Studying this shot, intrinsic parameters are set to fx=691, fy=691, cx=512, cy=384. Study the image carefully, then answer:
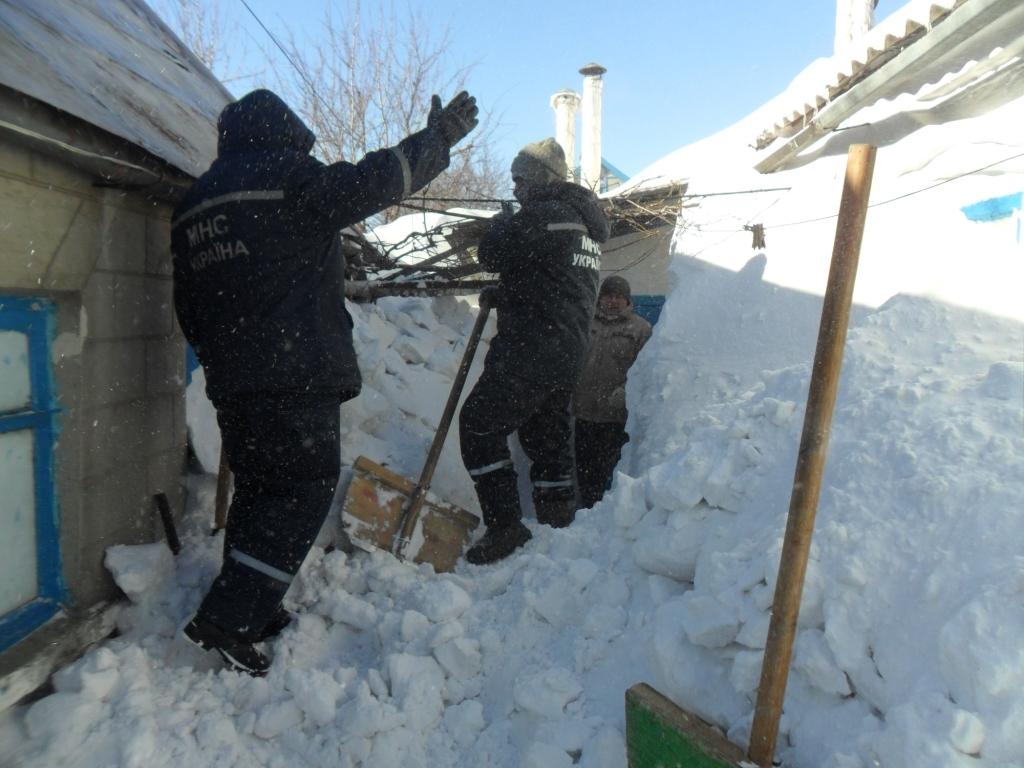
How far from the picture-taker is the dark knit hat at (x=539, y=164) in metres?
3.60

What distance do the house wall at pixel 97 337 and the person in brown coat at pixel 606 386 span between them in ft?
9.74

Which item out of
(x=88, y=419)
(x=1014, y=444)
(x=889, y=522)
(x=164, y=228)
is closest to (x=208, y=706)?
(x=88, y=419)

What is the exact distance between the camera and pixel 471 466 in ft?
10.8

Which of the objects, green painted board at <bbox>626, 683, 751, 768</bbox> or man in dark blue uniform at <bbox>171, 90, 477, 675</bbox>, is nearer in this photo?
green painted board at <bbox>626, 683, 751, 768</bbox>

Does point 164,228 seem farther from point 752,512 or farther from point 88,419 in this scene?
point 752,512

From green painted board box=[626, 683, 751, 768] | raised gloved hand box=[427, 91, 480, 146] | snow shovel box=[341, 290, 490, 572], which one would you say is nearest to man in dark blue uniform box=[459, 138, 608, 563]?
snow shovel box=[341, 290, 490, 572]

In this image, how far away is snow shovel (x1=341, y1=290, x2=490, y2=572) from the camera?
122 inches

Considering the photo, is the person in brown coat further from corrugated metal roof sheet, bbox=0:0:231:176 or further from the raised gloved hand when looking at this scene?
corrugated metal roof sheet, bbox=0:0:231:176

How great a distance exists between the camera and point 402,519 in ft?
10.5

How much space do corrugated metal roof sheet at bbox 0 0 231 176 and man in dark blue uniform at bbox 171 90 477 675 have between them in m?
0.37

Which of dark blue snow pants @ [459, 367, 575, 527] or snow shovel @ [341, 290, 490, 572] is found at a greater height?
dark blue snow pants @ [459, 367, 575, 527]

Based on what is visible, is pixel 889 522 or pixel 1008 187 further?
pixel 1008 187

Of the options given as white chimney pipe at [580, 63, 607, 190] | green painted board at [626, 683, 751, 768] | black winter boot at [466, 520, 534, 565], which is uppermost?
white chimney pipe at [580, 63, 607, 190]

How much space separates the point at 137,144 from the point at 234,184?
1.11 feet
